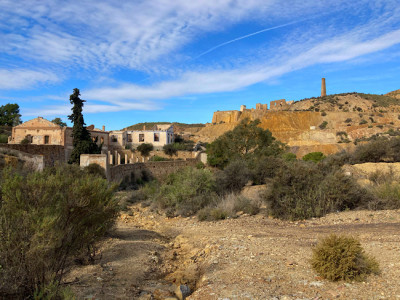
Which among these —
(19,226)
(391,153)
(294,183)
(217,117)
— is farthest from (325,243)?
(217,117)

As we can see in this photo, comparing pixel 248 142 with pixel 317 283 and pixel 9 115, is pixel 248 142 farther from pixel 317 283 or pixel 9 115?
pixel 9 115

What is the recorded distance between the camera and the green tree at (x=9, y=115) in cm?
4828

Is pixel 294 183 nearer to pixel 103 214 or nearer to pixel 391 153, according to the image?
pixel 103 214

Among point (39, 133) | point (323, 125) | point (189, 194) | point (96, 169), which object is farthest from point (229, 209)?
point (323, 125)

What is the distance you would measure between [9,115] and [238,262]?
172 ft

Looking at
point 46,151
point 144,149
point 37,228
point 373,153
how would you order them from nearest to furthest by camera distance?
point 37,228
point 373,153
point 46,151
point 144,149

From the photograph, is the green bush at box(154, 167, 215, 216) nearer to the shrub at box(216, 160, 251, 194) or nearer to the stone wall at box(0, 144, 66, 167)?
the shrub at box(216, 160, 251, 194)

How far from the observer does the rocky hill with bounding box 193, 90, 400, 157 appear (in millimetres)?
52781

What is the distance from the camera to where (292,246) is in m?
7.53

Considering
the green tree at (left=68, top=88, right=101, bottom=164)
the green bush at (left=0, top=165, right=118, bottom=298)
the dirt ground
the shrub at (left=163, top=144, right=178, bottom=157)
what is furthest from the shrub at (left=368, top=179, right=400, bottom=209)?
the shrub at (left=163, top=144, right=178, bottom=157)

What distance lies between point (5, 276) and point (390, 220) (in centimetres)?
1025

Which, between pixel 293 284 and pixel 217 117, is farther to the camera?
pixel 217 117

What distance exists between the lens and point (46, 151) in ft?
85.9

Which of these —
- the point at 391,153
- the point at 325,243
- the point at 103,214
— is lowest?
the point at 325,243
